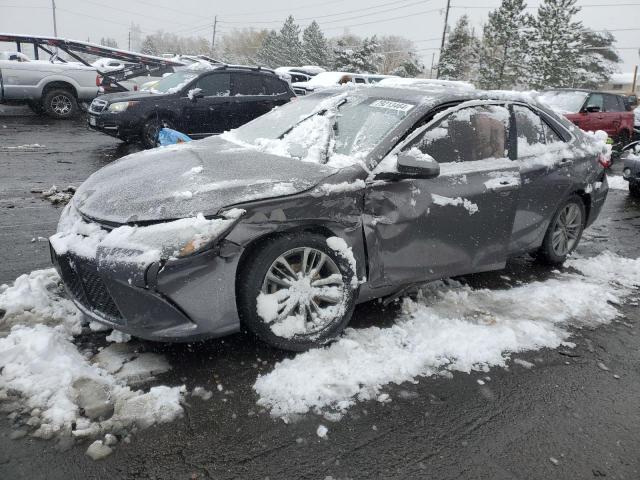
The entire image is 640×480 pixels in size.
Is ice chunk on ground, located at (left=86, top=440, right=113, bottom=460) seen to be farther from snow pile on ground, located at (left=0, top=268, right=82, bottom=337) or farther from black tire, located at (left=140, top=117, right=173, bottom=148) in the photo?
black tire, located at (left=140, top=117, right=173, bottom=148)

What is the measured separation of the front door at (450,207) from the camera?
325cm

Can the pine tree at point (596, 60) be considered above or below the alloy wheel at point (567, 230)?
above

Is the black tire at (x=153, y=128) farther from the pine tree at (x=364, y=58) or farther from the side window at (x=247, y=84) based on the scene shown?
the pine tree at (x=364, y=58)

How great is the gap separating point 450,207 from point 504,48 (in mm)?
48972

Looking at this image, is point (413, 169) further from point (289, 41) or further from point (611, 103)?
point (289, 41)

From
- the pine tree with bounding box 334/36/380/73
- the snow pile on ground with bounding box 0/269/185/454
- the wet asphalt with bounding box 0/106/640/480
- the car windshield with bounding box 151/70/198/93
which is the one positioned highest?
the pine tree with bounding box 334/36/380/73

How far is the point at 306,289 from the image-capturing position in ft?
9.88

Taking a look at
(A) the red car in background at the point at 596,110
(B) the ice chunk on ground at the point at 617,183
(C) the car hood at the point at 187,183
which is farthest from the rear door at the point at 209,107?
(B) the ice chunk on ground at the point at 617,183

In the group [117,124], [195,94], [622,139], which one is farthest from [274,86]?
[622,139]

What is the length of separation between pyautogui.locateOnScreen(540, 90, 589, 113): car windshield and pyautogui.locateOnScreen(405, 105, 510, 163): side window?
952 centimetres

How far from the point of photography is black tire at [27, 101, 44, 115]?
539 inches

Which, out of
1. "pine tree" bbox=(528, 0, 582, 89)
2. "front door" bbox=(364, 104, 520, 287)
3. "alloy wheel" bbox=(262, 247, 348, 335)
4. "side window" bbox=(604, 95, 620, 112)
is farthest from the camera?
"pine tree" bbox=(528, 0, 582, 89)

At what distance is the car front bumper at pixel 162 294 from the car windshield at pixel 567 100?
11888 mm

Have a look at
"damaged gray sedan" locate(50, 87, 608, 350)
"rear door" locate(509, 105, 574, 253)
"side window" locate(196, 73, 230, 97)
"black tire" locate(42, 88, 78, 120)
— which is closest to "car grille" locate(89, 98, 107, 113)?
"side window" locate(196, 73, 230, 97)
